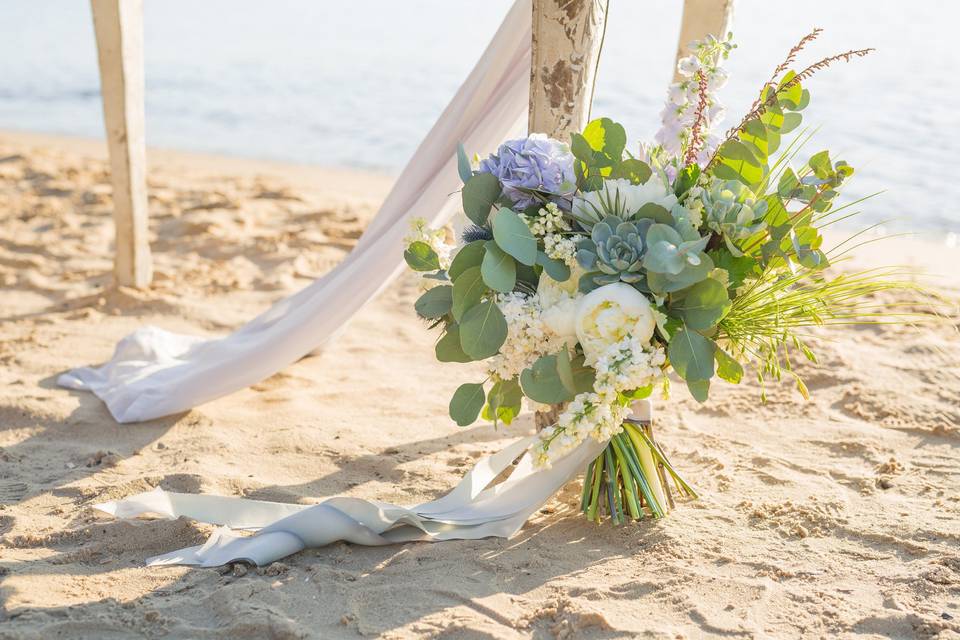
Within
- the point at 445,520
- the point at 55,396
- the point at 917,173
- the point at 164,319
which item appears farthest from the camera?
the point at 917,173

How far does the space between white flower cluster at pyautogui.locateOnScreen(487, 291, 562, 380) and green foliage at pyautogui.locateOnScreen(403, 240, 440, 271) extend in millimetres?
256

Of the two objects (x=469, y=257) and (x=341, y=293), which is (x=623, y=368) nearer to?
(x=469, y=257)

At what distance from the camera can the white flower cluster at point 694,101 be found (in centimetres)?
229

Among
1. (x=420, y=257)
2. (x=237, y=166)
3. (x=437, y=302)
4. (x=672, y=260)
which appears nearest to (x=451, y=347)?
(x=437, y=302)

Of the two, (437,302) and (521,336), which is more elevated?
(437,302)

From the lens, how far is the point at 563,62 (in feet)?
9.00

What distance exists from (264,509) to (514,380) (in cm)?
90

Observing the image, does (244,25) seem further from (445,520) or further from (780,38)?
(445,520)

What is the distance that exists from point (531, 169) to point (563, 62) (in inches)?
25.1

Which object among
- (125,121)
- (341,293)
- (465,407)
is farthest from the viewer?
(125,121)

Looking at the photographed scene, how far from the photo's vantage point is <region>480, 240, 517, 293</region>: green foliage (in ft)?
7.32

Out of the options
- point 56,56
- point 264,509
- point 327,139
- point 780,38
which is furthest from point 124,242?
point 780,38

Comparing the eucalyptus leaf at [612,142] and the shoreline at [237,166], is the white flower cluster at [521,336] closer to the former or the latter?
the eucalyptus leaf at [612,142]

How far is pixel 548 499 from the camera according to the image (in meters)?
2.77
